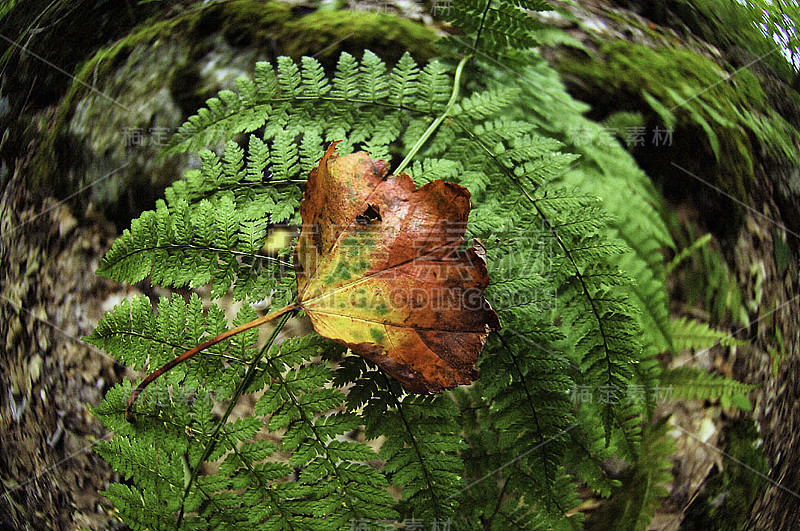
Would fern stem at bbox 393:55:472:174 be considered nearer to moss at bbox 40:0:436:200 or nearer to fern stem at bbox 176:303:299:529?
moss at bbox 40:0:436:200

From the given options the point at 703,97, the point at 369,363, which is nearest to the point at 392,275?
the point at 369,363

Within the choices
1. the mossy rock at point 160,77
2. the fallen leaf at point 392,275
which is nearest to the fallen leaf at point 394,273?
the fallen leaf at point 392,275

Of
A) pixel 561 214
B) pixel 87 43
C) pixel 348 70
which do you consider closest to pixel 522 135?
pixel 561 214

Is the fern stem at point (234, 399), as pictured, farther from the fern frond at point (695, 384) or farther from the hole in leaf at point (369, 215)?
the fern frond at point (695, 384)

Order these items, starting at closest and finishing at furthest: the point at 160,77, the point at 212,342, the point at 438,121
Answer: the point at 212,342
the point at 438,121
the point at 160,77

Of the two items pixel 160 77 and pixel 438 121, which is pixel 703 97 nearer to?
pixel 438 121

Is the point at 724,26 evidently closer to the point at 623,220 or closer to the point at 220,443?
the point at 623,220
